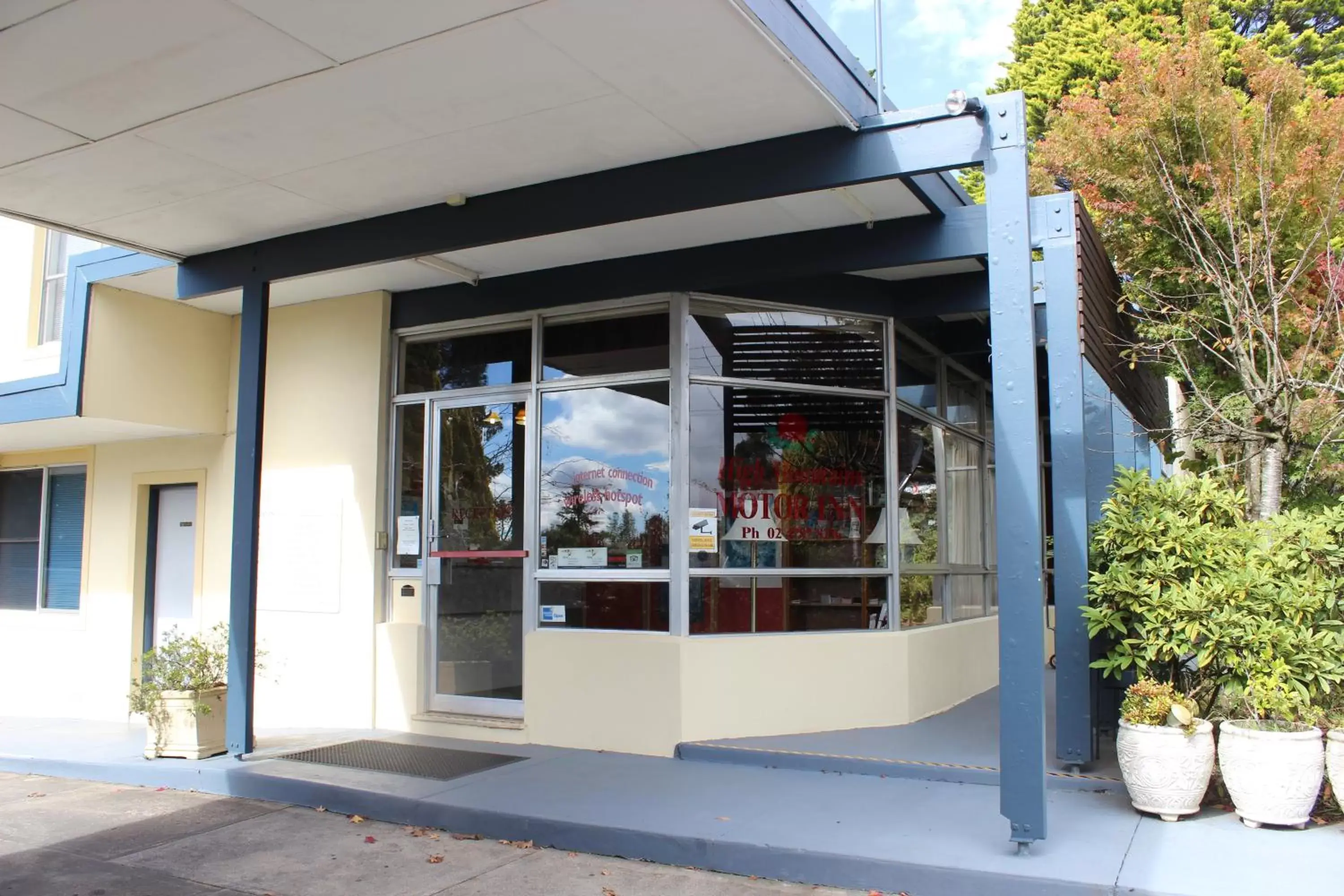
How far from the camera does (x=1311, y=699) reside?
5.44 m

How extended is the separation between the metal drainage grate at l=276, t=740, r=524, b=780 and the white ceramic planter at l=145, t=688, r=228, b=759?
57 centimetres

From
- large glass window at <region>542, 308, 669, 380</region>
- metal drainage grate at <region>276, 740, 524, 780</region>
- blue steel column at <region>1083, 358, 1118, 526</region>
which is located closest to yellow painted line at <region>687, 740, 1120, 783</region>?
metal drainage grate at <region>276, 740, 524, 780</region>

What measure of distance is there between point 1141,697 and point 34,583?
10879 millimetres

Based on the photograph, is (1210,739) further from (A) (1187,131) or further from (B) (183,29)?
(A) (1187,131)

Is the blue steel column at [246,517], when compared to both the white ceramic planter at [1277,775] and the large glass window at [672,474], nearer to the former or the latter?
the large glass window at [672,474]

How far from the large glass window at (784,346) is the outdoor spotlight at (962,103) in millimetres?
2785

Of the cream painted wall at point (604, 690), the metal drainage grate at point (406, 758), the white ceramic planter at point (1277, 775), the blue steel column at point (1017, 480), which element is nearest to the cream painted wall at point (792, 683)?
the cream painted wall at point (604, 690)

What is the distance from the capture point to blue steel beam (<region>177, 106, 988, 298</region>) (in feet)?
17.2

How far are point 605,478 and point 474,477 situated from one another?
1.27 meters

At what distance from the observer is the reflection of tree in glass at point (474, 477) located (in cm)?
806

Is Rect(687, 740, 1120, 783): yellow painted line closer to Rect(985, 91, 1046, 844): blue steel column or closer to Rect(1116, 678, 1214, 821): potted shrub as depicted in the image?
Rect(1116, 678, 1214, 821): potted shrub

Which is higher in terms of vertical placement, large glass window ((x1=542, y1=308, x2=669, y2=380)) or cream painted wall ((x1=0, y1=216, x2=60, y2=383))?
cream painted wall ((x1=0, y1=216, x2=60, y2=383))

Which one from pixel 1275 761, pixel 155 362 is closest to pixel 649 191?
pixel 1275 761

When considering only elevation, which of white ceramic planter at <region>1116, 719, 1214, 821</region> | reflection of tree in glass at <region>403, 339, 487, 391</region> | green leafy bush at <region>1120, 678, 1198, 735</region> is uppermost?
reflection of tree in glass at <region>403, 339, 487, 391</region>
